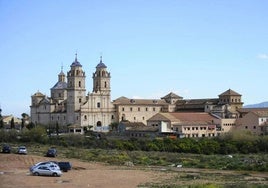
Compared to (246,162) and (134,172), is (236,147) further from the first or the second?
(134,172)

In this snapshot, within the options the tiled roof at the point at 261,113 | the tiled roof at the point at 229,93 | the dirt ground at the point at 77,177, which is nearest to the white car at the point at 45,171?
the dirt ground at the point at 77,177

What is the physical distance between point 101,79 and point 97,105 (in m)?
6.10

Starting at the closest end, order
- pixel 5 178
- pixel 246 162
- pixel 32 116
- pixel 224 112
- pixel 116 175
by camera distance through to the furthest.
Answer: pixel 5 178 < pixel 116 175 < pixel 246 162 < pixel 224 112 < pixel 32 116

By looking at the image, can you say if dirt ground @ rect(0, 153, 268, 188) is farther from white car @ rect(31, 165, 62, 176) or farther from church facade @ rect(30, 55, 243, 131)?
church facade @ rect(30, 55, 243, 131)

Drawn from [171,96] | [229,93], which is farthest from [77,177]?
[171,96]

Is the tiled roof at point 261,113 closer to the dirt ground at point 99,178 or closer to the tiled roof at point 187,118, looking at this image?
the tiled roof at point 187,118

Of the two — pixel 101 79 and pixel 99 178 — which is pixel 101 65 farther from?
pixel 99 178

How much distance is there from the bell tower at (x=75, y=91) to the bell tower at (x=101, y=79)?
3.24 metres

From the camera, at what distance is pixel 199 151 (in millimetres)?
60312

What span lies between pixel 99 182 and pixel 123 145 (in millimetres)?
34826

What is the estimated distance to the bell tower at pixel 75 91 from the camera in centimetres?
9425

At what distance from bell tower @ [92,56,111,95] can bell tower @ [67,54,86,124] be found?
10.6 feet

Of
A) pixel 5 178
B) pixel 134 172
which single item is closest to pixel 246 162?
pixel 134 172

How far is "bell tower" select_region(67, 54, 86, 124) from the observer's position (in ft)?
309
